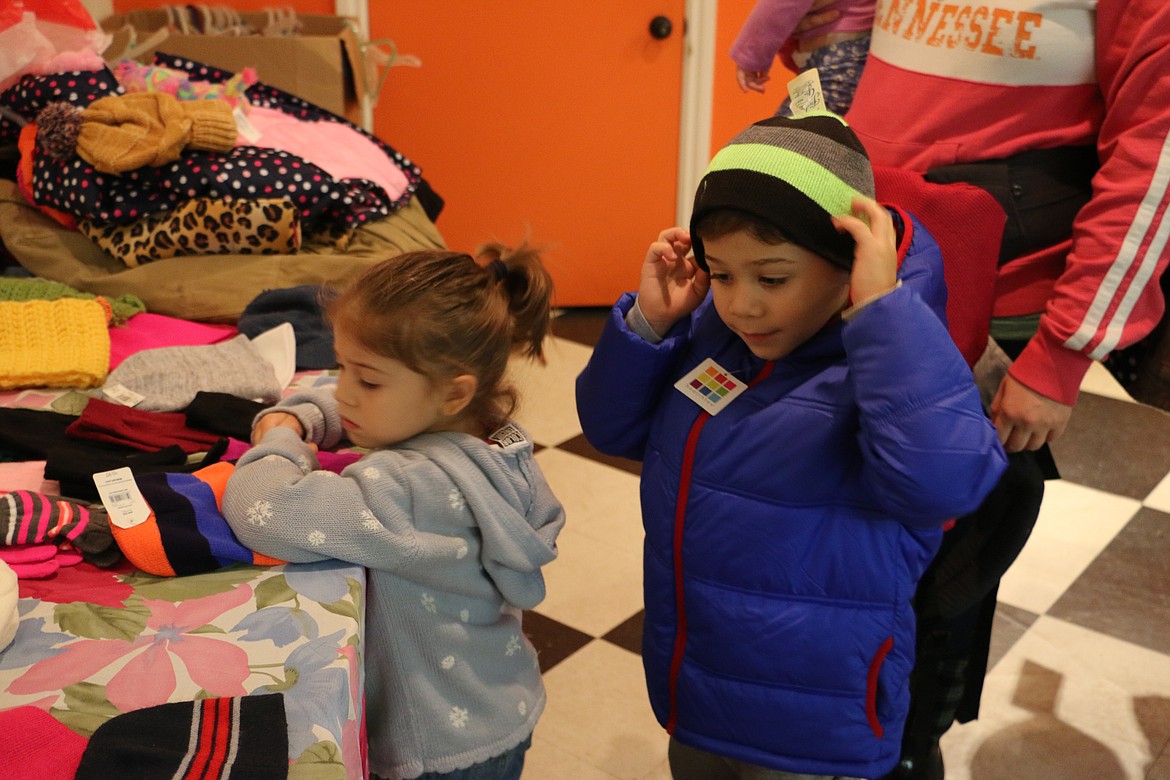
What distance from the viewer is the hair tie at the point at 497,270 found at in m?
1.27

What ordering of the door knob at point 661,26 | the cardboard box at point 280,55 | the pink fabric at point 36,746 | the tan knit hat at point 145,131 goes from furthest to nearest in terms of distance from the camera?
the door knob at point 661,26 → the cardboard box at point 280,55 → the tan knit hat at point 145,131 → the pink fabric at point 36,746

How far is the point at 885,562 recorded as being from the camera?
116 cm

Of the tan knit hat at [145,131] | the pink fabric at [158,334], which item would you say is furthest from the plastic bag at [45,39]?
the pink fabric at [158,334]

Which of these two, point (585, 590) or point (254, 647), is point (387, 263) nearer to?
point (254, 647)

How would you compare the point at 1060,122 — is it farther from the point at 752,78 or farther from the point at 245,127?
the point at 245,127

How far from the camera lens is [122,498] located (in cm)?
114

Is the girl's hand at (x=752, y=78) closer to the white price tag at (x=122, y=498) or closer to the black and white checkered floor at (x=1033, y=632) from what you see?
the black and white checkered floor at (x=1033, y=632)

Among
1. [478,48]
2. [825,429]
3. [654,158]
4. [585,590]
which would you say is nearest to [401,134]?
[478,48]

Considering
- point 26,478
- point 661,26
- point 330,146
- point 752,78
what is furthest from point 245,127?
point 661,26

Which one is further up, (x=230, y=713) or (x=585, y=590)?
(x=230, y=713)

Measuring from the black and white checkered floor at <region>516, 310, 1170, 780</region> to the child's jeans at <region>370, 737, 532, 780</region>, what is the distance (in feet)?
1.39

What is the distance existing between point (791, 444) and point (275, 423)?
2.02ft

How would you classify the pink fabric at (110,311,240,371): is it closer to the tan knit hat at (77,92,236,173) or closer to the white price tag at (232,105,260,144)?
the tan knit hat at (77,92,236,173)

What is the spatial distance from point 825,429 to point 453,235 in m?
2.75
